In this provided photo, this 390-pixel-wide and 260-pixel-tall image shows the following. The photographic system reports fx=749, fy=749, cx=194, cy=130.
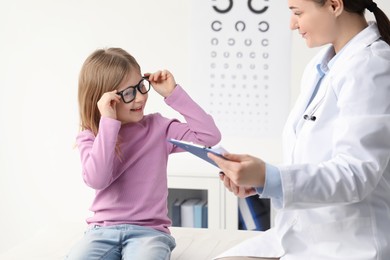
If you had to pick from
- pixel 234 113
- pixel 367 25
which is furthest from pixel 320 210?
pixel 234 113

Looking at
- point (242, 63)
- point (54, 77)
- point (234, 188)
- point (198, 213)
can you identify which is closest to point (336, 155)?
point (234, 188)

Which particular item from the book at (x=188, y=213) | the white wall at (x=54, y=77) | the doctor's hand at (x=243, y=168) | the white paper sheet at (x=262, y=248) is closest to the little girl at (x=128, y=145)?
→ the white paper sheet at (x=262, y=248)

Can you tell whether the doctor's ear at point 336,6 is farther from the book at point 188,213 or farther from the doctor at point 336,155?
the book at point 188,213

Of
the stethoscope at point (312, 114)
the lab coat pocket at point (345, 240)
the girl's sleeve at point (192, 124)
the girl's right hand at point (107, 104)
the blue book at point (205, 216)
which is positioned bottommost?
the blue book at point (205, 216)

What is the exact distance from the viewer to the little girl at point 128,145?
2.16 meters

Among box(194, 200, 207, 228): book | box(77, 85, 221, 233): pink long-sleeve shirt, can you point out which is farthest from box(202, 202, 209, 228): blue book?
box(77, 85, 221, 233): pink long-sleeve shirt

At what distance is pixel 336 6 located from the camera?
69.2 inches

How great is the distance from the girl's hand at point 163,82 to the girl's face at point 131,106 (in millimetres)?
61

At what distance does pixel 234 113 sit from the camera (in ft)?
11.4

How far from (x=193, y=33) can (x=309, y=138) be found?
1773mm

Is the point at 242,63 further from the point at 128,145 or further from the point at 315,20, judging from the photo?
the point at 315,20

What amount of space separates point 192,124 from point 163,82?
17 centimetres

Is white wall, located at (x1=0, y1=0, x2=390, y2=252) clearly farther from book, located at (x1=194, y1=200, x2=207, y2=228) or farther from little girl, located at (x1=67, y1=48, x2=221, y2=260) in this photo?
little girl, located at (x1=67, y1=48, x2=221, y2=260)

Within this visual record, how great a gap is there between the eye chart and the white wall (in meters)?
0.07
